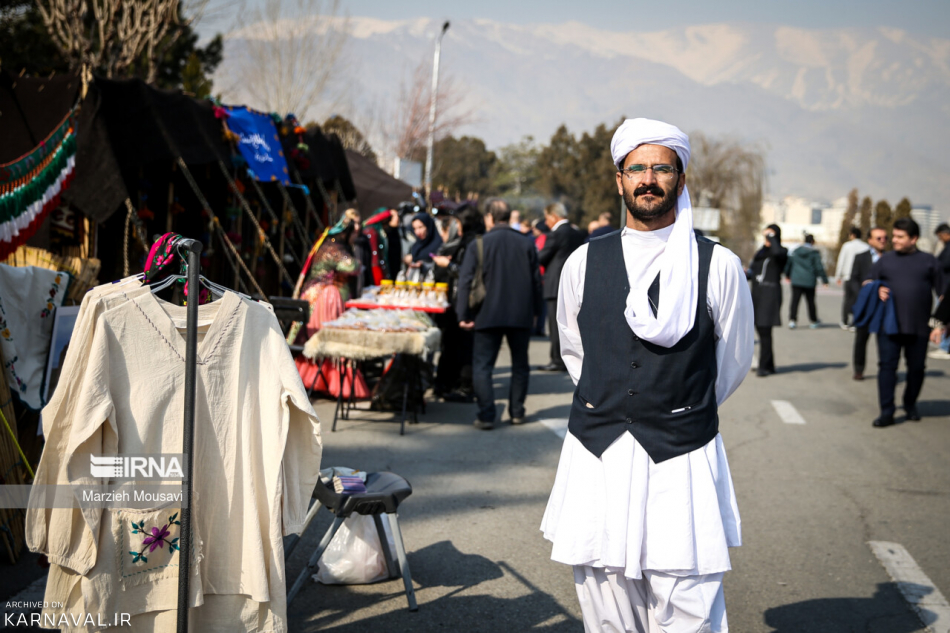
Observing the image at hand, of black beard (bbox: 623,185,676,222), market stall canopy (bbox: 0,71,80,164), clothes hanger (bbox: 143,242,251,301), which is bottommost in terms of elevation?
clothes hanger (bbox: 143,242,251,301)

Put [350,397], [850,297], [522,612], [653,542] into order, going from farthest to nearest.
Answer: [850,297], [350,397], [522,612], [653,542]

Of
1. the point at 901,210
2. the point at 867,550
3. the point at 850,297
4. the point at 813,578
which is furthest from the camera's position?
the point at 901,210

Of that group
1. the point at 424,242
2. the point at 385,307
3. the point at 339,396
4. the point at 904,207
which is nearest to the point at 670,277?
the point at 339,396

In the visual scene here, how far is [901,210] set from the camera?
186 ft

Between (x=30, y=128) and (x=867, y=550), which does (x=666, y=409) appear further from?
(x=30, y=128)

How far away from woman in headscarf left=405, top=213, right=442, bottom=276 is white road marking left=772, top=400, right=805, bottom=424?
4.83 metres

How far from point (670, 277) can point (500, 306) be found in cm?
513

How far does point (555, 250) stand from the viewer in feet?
36.0

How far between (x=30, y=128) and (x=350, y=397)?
389 centimetres

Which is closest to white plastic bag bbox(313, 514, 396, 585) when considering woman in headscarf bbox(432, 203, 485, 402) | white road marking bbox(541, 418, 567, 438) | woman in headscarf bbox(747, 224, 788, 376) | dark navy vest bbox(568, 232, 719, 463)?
dark navy vest bbox(568, 232, 719, 463)

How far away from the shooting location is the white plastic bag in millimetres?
4148

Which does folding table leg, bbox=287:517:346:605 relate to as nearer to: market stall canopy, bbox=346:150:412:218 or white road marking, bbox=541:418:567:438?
white road marking, bbox=541:418:567:438

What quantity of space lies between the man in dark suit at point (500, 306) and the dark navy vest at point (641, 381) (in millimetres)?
4943

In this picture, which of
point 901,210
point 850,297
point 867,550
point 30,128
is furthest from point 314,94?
Result: point 901,210
